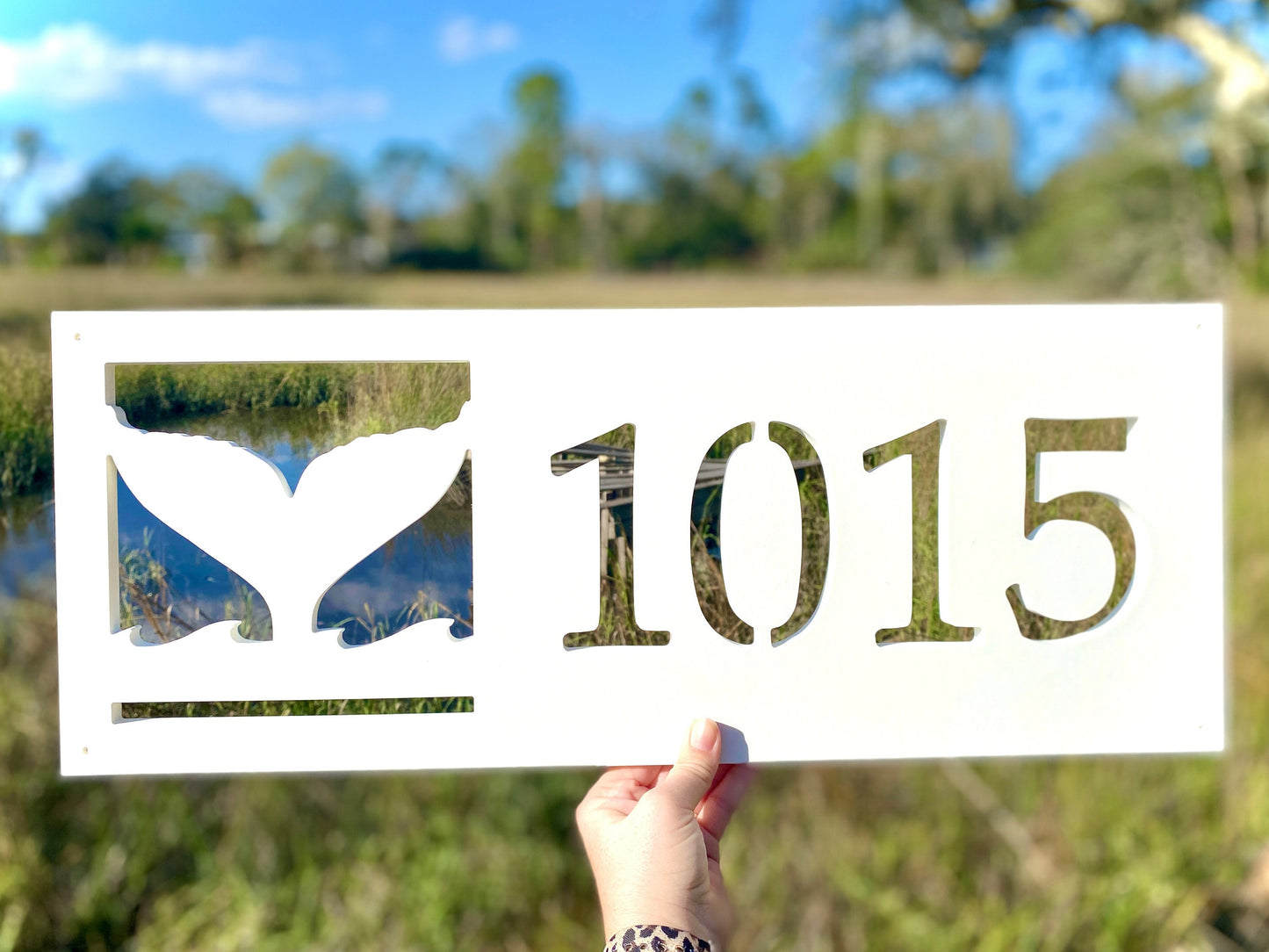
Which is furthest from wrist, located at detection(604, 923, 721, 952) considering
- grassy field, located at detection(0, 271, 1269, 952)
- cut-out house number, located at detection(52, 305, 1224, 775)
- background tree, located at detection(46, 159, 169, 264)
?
background tree, located at detection(46, 159, 169, 264)

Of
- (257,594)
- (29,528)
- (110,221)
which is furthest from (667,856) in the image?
(110,221)

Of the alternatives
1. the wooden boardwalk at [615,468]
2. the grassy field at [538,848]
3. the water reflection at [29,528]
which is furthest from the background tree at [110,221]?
the wooden boardwalk at [615,468]

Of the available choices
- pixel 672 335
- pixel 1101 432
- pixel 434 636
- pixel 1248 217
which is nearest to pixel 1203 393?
pixel 1101 432

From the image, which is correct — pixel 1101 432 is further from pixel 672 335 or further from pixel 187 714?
pixel 187 714

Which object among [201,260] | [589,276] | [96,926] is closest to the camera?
[96,926]

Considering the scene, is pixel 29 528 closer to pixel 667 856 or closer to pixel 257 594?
pixel 257 594

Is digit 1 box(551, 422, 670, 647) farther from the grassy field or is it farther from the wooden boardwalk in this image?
the grassy field

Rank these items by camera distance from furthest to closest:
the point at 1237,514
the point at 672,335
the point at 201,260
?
the point at 1237,514
the point at 201,260
the point at 672,335
